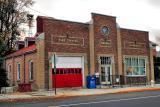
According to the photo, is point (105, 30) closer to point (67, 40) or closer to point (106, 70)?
point (106, 70)

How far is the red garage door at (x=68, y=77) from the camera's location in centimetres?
2855

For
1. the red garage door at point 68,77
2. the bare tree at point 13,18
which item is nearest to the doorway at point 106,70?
the red garage door at point 68,77

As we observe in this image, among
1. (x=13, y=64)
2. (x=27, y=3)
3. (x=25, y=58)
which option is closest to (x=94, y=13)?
(x=25, y=58)

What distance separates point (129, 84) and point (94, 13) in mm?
8551

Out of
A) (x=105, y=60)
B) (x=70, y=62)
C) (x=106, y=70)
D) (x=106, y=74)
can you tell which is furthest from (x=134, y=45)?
(x=70, y=62)

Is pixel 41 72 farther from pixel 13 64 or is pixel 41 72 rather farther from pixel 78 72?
pixel 13 64

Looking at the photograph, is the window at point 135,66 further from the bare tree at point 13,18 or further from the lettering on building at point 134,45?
the bare tree at point 13,18

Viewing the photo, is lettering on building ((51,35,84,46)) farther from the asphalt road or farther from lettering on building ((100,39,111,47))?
the asphalt road

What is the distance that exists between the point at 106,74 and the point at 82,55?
12.2 feet

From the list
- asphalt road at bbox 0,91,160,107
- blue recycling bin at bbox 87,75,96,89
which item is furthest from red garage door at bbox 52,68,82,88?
asphalt road at bbox 0,91,160,107

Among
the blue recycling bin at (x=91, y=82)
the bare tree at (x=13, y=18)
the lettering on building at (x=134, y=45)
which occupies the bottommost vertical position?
the blue recycling bin at (x=91, y=82)

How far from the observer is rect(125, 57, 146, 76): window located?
34344 mm

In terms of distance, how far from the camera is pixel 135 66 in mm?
35062

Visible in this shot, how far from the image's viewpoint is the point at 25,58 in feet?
102
